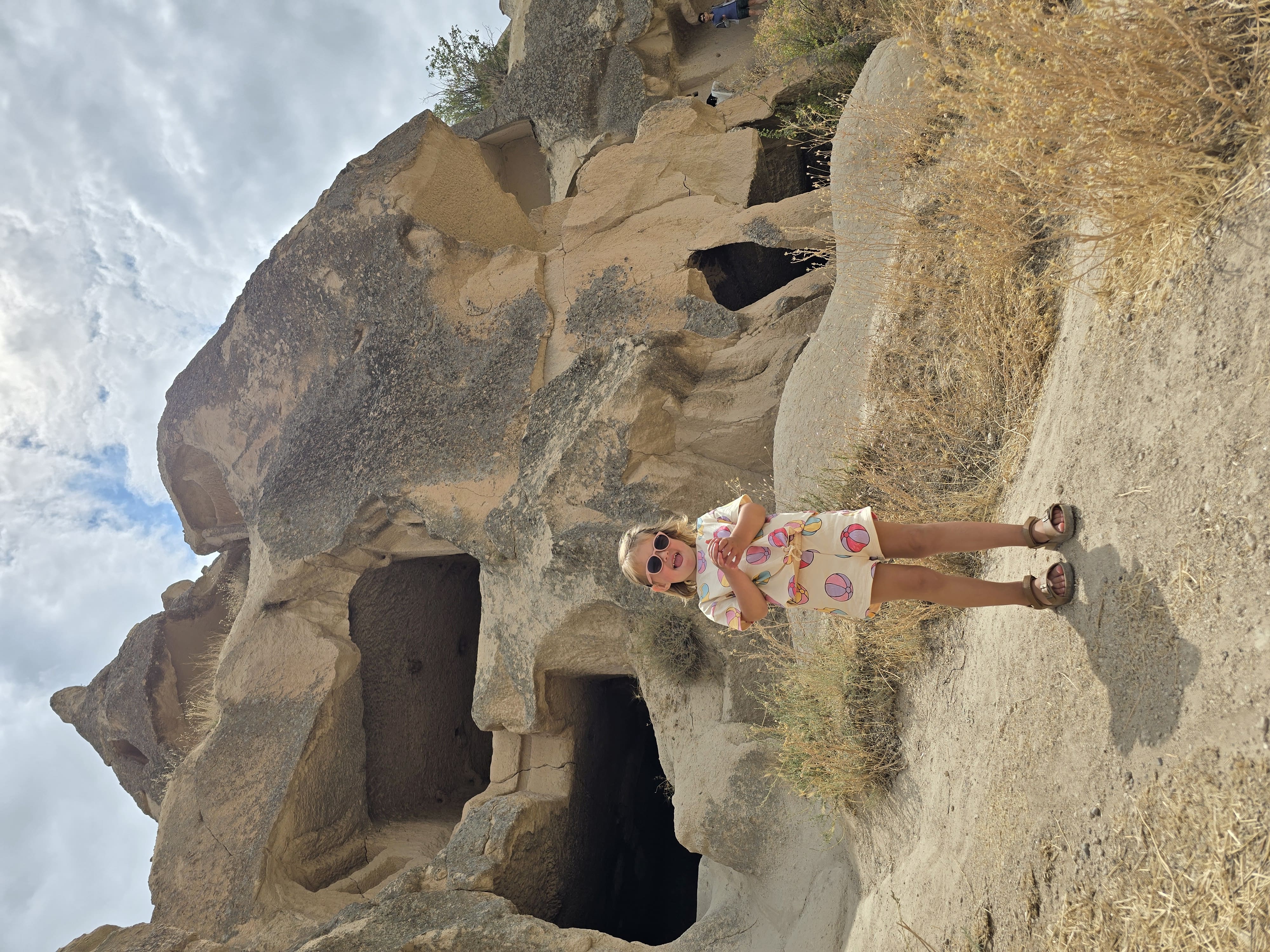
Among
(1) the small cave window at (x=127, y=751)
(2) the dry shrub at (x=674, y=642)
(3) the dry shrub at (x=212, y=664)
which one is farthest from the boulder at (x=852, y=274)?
(1) the small cave window at (x=127, y=751)

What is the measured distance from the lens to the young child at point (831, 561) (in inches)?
89.7

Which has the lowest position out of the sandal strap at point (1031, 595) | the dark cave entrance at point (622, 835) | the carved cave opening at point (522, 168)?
the dark cave entrance at point (622, 835)

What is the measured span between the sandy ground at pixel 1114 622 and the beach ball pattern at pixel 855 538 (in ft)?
1.56

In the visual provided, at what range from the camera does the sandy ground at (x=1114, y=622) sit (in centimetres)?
167

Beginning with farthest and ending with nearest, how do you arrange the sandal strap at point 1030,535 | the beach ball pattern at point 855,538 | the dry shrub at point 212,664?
the dry shrub at point 212,664, the beach ball pattern at point 855,538, the sandal strap at point 1030,535

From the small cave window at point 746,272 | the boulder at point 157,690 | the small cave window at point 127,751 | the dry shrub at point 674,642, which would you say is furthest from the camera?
the small cave window at point 127,751

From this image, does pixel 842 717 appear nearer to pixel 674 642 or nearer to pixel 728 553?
pixel 728 553

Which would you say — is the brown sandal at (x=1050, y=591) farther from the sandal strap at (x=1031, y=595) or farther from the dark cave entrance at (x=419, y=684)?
the dark cave entrance at (x=419, y=684)

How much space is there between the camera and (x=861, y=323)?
11.4 ft

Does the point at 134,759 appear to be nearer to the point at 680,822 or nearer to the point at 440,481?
the point at 440,481

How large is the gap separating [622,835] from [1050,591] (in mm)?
5789

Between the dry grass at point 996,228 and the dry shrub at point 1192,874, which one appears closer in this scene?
the dry shrub at point 1192,874

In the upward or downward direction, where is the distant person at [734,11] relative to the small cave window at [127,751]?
upward

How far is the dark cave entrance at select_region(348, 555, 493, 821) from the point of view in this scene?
7301 mm
